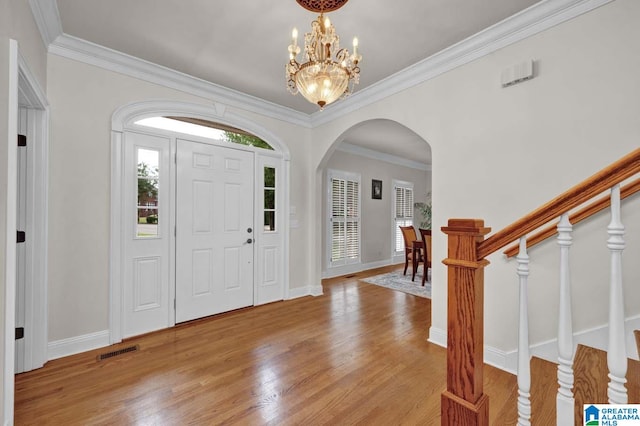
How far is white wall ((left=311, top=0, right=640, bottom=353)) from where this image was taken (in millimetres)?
1787

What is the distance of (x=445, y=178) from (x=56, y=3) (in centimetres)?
341

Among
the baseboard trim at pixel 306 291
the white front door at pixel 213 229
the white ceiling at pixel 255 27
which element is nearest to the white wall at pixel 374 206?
the baseboard trim at pixel 306 291

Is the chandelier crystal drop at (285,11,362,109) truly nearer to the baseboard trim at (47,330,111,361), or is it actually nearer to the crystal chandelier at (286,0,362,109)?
the crystal chandelier at (286,0,362,109)

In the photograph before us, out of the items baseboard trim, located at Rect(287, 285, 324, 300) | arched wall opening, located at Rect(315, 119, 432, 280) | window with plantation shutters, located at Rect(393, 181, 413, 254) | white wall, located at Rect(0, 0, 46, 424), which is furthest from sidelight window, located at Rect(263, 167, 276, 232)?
window with plantation shutters, located at Rect(393, 181, 413, 254)

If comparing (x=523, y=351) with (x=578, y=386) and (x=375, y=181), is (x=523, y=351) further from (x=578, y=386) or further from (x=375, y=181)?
(x=375, y=181)

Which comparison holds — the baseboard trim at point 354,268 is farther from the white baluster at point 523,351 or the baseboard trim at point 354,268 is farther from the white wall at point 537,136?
the white baluster at point 523,351

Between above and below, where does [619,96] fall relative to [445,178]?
above

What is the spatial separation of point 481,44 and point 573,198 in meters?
2.09

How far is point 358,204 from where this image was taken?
6160mm

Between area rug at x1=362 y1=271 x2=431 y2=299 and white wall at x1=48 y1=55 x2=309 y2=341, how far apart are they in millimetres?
3895

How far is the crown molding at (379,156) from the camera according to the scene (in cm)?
589

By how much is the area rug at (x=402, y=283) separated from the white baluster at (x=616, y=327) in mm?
3491

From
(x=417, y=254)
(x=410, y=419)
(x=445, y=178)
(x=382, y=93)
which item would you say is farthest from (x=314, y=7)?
(x=417, y=254)

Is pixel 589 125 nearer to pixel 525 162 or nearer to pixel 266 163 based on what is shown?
pixel 525 162
